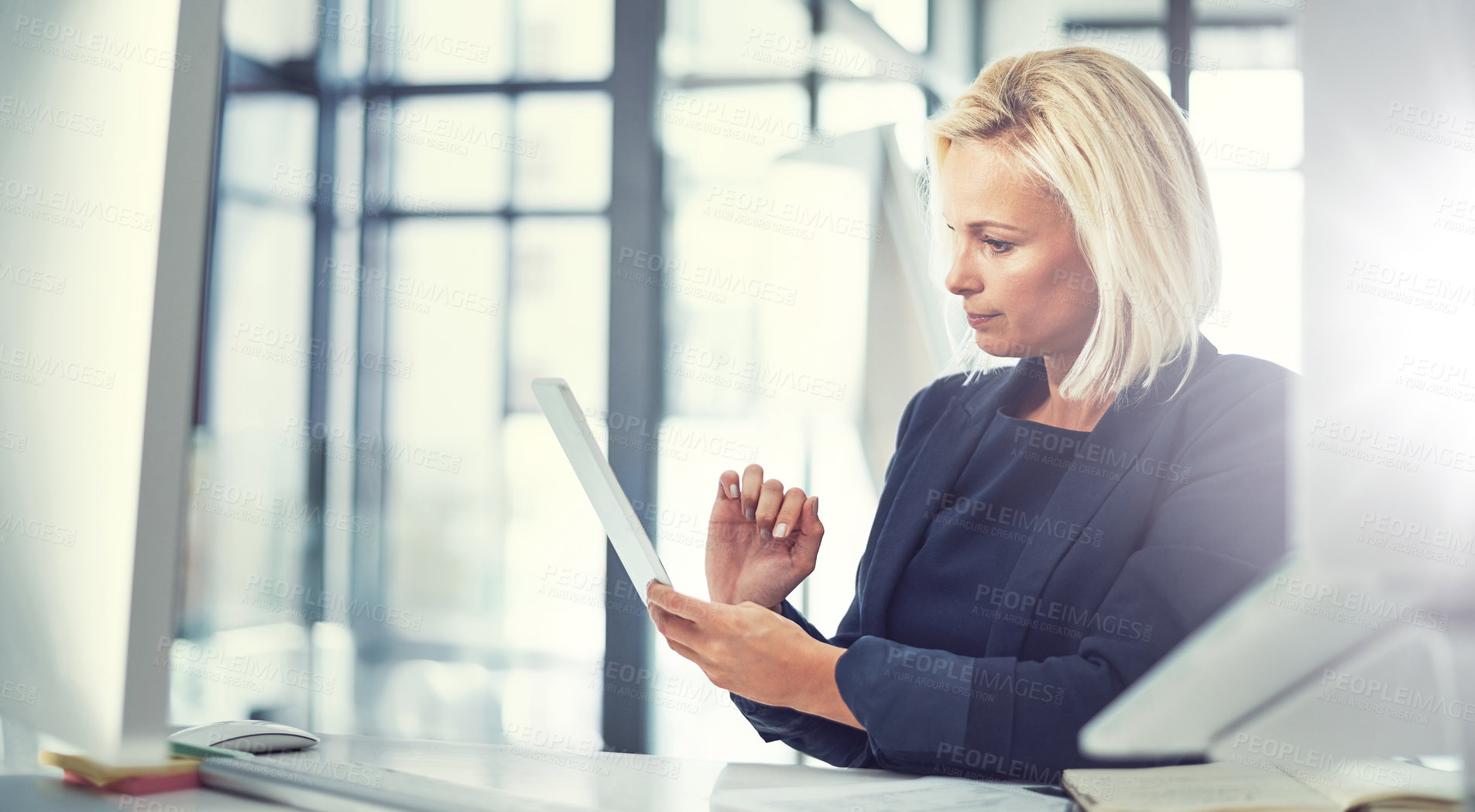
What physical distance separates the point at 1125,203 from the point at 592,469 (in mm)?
721

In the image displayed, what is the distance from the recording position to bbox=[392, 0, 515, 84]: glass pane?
4742mm

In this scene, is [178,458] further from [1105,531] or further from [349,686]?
[349,686]

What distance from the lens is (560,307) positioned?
15.1ft

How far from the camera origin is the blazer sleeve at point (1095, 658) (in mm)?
1035

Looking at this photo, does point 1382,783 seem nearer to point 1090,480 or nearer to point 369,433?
point 1090,480

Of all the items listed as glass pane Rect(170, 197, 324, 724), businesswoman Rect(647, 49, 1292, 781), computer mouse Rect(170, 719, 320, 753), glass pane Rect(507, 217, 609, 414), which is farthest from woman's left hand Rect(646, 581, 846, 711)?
glass pane Rect(170, 197, 324, 724)

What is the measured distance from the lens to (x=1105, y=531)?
3.77 ft

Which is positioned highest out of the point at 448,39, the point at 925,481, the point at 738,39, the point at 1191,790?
the point at 448,39

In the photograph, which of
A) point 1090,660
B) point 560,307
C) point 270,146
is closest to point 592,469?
point 1090,660

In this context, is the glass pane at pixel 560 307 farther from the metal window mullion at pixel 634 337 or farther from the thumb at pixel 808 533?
the thumb at pixel 808 533

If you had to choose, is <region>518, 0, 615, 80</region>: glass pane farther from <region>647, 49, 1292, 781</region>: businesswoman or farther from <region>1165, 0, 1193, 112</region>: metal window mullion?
<region>647, 49, 1292, 781</region>: businesswoman

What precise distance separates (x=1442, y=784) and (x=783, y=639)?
0.62m

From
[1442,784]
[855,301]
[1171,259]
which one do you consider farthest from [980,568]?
[855,301]

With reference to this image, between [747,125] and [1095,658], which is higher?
[747,125]
